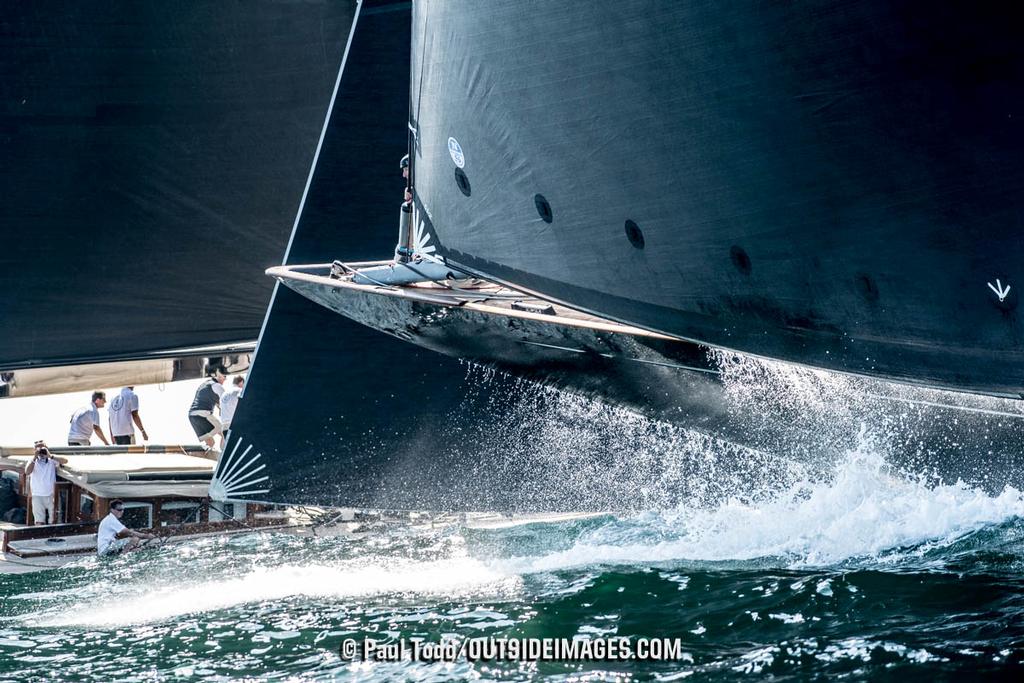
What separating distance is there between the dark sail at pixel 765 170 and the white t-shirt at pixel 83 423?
31.8ft

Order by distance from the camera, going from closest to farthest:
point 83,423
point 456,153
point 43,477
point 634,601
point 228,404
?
point 634,601
point 456,153
point 43,477
point 228,404
point 83,423

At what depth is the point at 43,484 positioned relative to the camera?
14.1 metres

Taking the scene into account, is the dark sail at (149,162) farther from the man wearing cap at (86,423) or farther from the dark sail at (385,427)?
the dark sail at (385,427)

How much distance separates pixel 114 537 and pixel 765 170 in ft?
26.1

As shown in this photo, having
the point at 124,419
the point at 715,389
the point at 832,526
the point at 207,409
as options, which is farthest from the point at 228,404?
the point at 832,526

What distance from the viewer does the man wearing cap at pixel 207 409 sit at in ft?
53.1

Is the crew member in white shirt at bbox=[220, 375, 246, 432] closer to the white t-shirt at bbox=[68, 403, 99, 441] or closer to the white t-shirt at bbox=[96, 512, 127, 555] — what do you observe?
the white t-shirt at bbox=[68, 403, 99, 441]

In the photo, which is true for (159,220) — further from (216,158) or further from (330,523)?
(330,523)

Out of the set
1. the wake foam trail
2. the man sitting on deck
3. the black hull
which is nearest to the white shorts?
the man sitting on deck

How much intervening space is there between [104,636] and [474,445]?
432cm

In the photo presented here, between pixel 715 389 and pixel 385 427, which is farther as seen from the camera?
pixel 385 427

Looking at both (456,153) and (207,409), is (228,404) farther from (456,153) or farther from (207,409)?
(456,153)

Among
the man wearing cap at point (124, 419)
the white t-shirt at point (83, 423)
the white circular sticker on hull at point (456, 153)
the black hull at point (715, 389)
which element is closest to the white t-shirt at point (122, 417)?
the man wearing cap at point (124, 419)

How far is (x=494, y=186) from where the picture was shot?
9148 mm
